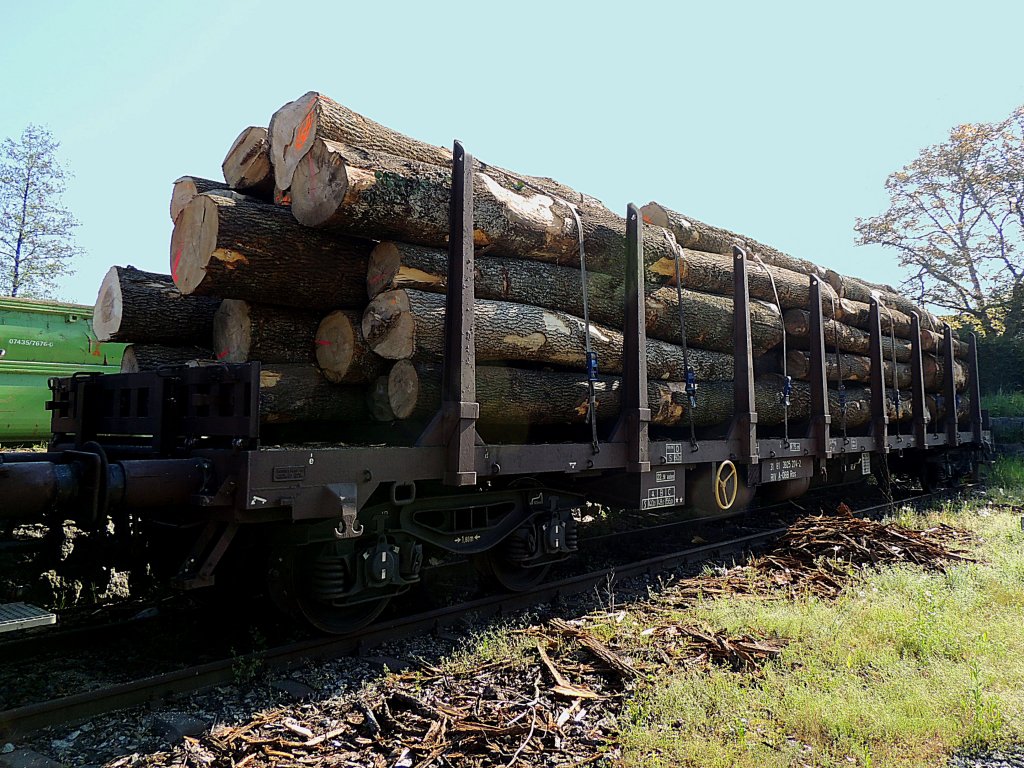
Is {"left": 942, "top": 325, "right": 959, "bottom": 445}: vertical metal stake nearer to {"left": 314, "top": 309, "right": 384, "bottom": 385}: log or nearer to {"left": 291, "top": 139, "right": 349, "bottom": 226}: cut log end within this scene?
{"left": 314, "top": 309, "right": 384, "bottom": 385}: log

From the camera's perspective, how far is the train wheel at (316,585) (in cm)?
425

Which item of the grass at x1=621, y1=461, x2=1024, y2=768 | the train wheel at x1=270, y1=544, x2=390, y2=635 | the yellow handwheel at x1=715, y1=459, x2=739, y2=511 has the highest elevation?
the yellow handwheel at x1=715, y1=459, x2=739, y2=511

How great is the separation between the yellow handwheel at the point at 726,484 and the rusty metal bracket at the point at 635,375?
4.19 feet

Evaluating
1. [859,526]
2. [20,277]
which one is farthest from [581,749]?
[20,277]

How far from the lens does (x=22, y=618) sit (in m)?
3.12

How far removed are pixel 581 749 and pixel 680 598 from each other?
8.85 feet

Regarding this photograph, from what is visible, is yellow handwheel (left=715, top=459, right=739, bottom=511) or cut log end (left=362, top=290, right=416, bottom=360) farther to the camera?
yellow handwheel (left=715, top=459, right=739, bottom=511)

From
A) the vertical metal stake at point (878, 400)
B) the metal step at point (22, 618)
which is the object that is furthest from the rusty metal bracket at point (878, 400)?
the metal step at point (22, 618)

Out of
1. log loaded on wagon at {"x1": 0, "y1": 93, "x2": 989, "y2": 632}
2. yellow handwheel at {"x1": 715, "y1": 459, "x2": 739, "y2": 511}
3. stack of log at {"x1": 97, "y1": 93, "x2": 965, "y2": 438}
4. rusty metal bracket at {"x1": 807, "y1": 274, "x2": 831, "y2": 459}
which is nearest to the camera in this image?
log loaded on wagon at {"x1": 0, "y1": 93, "x2": 989, "y2": 632}

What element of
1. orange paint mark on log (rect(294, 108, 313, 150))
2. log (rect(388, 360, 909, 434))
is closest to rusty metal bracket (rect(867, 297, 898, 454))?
log (rect(388, 360, 909, 434))

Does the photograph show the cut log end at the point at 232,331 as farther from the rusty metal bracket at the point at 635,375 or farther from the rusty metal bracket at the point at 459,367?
the rusty metal bracket at the point at 635,375

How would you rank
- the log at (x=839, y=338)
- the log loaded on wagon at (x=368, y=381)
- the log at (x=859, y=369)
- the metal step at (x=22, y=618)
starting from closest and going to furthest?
the metal step at (x=22, y=618) < the log loaded on wagon at (x=368, y=381) < the log at (x=839, y=338) < the log at (x=859, y=369)

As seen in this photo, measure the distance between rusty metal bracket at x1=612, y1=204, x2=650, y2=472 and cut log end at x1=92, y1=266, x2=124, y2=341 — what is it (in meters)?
3.71

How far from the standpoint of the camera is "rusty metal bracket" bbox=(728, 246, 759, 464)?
22.5ft
